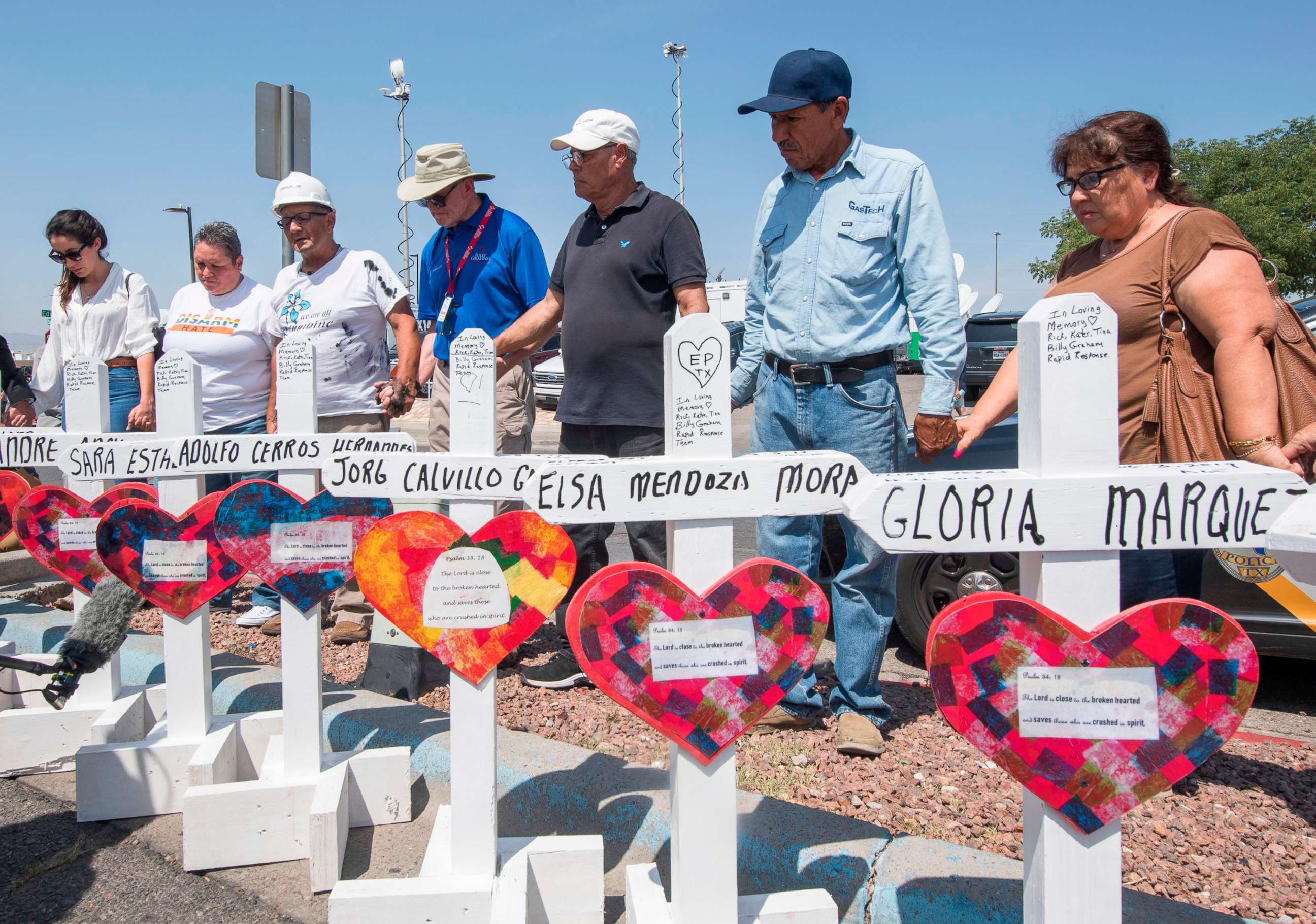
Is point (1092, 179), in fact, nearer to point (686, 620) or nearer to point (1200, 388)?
point (1200, 388)

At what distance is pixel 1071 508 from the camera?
1611 millimetres

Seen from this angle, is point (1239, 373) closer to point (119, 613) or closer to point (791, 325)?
point (791, 325)

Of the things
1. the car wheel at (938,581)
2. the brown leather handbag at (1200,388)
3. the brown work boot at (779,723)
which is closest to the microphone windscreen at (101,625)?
the brown work boot at (779,723)

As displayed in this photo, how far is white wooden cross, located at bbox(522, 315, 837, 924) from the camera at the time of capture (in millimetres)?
1820

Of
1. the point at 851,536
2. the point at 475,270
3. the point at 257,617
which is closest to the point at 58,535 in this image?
the point at 257,617

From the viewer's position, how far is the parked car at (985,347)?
1201cm

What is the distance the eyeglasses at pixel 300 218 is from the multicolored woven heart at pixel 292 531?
1862mm

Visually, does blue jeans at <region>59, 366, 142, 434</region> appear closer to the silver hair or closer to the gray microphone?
the silver hair

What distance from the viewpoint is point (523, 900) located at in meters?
2.04

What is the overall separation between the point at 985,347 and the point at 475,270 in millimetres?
9598

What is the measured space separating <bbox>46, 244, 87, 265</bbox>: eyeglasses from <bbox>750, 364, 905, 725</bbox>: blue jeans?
12.0ft

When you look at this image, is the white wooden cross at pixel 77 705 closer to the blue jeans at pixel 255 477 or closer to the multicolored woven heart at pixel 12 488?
the multicolored woven heart at pixel 12 488

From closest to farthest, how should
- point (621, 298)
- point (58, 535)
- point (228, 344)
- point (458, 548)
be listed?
point (458, 548)
point (58, 535)
point (621, 298)
point (228, 344)

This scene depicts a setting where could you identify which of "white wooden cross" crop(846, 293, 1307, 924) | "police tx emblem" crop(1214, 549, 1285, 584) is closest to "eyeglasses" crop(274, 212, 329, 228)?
"white wooden cross" crop(846, 293, 1307, 924)
